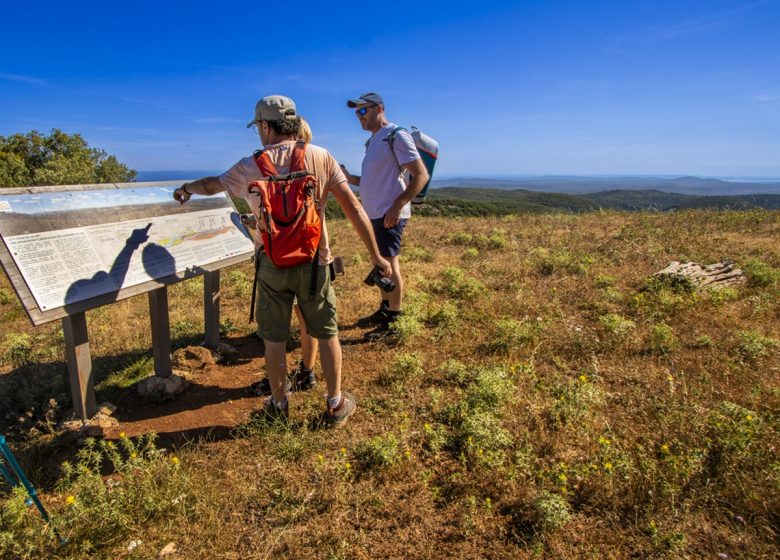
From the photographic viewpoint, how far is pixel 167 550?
2.35 m

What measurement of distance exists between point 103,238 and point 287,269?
1.78m

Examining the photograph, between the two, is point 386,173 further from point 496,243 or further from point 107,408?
point 496,243

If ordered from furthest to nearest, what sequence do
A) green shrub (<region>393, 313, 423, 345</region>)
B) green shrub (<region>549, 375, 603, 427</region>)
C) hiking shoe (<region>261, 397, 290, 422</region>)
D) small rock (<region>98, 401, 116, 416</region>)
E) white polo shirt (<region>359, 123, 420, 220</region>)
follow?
green shrub (<region>393, 313, 423, 345</region>)
white polo shirt (<region>359, 123, 420, 220</region>)
small rock (<region>98, 401, 116, 416</region>)
hiking shoe (<region>261, 397, 290, 422</region>)
green shrub (<region>549, 375, 603, 427</region>)

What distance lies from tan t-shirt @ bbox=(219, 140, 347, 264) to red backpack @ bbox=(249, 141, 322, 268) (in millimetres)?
47

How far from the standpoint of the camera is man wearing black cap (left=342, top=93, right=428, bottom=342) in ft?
14.5

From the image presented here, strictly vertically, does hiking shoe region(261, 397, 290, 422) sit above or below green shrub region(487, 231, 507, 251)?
below

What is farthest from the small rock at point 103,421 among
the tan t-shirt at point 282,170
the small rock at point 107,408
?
the tan t-shirt at point 282,170

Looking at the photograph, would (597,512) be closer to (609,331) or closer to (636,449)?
(636,449)

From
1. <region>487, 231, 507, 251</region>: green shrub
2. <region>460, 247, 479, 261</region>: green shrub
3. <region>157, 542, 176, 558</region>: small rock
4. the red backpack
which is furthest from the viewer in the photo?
<region>487, 231, 507, 251</region>: green shrub

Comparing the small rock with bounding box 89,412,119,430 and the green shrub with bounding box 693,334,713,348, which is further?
the green shrub with bounding box 693,334,713,348

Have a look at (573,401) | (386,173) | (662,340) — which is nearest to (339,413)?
(573,401)

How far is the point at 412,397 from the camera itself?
388 cm

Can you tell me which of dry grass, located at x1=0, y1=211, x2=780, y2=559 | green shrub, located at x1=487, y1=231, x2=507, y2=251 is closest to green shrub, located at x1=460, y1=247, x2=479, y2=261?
green shrub, located at x1=487, y1=231, x2=507, y2=251

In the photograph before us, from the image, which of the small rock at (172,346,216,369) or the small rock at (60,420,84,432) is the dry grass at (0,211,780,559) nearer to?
the small rock at (60,420,84,432)
